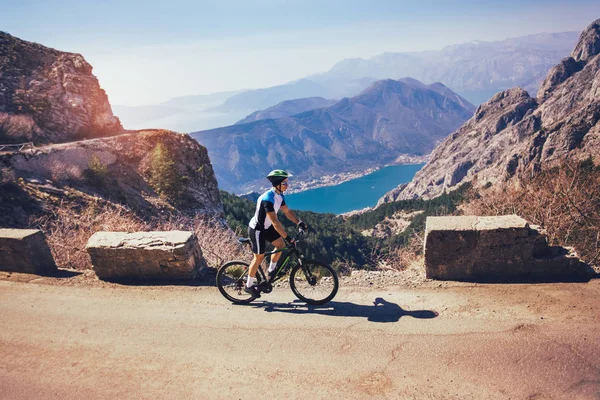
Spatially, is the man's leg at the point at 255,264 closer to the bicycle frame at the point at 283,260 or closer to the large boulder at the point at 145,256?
the bicycle frame at the point at 283,260

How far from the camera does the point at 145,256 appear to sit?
873 centimetres

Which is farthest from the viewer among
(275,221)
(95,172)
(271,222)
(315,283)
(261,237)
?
(95,172)

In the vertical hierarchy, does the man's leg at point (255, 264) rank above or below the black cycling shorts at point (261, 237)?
below

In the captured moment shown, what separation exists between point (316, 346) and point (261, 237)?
2.33m

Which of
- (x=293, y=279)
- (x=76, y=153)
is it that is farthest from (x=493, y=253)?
(x=76, y=153)

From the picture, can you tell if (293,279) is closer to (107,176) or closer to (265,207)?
(265,207)

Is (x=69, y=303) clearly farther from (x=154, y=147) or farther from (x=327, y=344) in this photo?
(x=154, y=147)

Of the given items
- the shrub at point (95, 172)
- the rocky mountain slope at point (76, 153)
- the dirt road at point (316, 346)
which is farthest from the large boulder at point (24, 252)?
the shrub at point (95, 172)

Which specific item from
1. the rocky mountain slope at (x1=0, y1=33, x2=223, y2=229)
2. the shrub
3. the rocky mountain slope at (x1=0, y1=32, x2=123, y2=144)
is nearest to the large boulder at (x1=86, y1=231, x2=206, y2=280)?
the rocky mountain slope at (x1=0, y1=33, x2=223, y2=229)

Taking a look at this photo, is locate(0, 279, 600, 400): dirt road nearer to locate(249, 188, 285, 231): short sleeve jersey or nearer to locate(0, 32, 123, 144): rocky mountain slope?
locate(249, 188, 285, 231): short sleeve jersey

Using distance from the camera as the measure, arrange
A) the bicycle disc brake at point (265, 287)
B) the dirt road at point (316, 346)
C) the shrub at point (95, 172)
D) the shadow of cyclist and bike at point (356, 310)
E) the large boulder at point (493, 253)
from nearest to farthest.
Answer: the dirt road at point (316, 346), the shadow of cyclist and bike at point (356, 310), the large boulder at point (493, 253), the bicycle disc brake at point (265, 287), the shrub at point (95, 172)

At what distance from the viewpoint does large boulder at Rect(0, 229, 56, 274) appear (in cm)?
938

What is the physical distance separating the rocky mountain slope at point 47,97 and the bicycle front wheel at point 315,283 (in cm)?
3055

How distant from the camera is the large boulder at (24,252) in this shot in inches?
369
